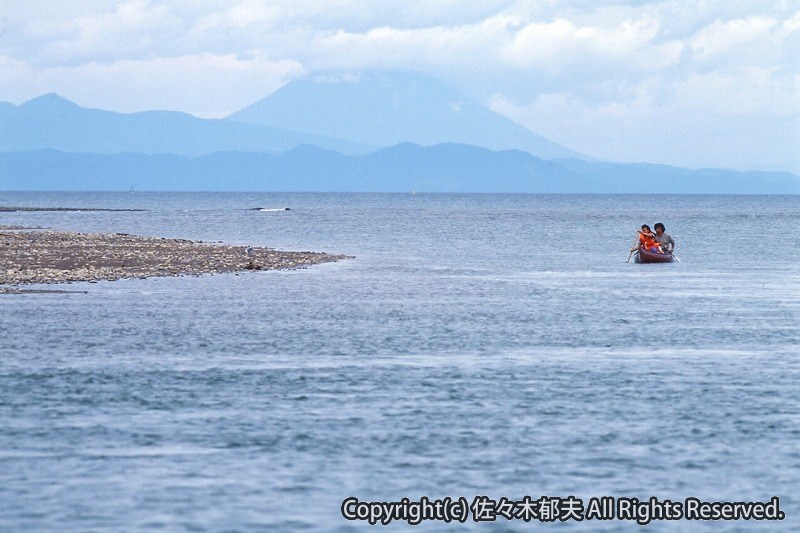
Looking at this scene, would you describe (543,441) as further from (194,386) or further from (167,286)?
(167,286)

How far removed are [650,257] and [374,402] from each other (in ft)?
152

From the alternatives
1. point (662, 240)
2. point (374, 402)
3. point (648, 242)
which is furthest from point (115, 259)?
point (374, 402)

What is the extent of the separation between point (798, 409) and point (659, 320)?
15842mm

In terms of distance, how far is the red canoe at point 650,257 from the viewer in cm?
6831

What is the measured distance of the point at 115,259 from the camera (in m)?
61.8

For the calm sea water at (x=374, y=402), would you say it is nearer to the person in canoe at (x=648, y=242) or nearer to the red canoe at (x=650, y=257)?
the red canoe at (x=650, y=257)

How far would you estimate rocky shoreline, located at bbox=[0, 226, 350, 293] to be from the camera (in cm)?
5334

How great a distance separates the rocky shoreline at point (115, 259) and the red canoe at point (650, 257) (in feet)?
55.8

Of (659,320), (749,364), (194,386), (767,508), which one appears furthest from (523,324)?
(767,508)

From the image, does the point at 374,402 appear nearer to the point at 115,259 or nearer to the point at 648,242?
the point at 115,259

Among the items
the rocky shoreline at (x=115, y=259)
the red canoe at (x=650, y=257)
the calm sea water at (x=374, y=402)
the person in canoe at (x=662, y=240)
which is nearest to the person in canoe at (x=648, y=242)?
the red canoe at (x=650, y=257)

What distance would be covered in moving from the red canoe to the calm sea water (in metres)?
18.1

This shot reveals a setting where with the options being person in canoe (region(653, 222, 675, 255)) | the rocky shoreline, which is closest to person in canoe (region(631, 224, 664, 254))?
person in canoe (region(653, 222, 675, 255))

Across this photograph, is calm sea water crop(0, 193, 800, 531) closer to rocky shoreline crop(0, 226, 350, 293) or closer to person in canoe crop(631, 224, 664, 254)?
rocky shoreline crop(0, 226, 350, 293)
